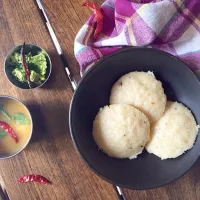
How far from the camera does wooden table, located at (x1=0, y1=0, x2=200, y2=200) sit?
48.1 inches

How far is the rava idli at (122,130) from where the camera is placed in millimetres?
1100

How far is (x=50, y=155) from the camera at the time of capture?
122cm

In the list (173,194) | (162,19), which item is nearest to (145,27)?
(162,19)

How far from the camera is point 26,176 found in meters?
1.21

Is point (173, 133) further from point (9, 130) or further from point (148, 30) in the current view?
point (9, 130)

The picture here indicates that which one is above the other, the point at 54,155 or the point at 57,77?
the point at 57,77

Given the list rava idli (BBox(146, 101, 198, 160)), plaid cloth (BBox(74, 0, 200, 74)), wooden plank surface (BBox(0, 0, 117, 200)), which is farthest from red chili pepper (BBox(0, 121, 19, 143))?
rava idli (BBox(146, 101, 198, 160))

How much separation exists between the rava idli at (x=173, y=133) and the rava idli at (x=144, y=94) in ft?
0.09

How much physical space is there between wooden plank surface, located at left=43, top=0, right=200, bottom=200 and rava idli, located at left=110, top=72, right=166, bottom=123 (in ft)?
0.55

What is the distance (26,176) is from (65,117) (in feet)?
0.68

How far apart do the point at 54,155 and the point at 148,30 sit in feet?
1.51

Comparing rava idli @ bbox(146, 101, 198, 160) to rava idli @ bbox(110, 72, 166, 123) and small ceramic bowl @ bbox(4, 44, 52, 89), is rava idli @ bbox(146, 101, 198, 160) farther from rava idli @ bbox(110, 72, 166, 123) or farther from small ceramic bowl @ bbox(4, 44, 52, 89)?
small ceramic bowl @ bbox(4, 44, 52, 89)

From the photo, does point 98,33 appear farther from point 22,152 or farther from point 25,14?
point 22,152

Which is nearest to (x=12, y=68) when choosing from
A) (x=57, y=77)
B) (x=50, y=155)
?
(x=57, y=77)
